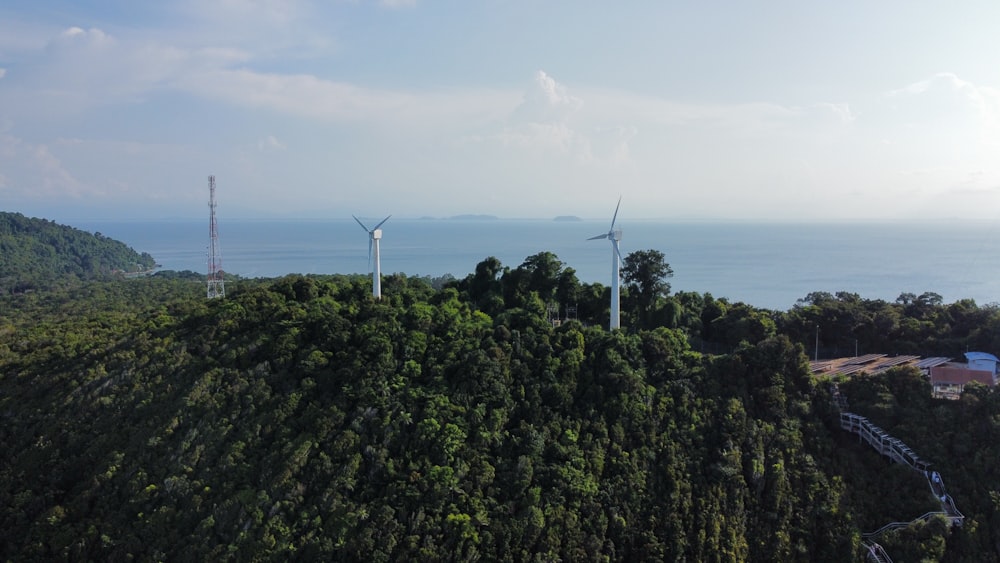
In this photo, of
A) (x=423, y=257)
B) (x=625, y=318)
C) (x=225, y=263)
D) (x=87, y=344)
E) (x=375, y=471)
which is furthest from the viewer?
(x=423, y=257)

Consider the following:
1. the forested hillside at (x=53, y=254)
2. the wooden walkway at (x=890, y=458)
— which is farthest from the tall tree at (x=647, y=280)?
the forested hillside at (x=53, y=254)

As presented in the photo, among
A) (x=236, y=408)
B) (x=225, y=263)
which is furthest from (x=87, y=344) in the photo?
(x=225, y=263)

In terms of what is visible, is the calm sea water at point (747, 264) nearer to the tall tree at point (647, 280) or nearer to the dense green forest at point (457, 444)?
the tall tree at point (647, 280)

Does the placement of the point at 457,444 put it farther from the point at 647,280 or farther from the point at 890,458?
the point at 647,280

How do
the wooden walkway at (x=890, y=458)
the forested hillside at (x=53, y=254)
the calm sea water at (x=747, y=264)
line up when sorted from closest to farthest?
the wooden walkway at (x=890, y=458) < the forested hillside at (x=53, y=254) < the calm sea water at (x=747, y=264)

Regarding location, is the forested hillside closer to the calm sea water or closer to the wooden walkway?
the calm sea water

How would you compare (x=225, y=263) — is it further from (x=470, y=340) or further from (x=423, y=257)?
(x=470, y=340)

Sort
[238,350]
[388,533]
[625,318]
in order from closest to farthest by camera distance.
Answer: [388,533] < [238,350] < [625,318]

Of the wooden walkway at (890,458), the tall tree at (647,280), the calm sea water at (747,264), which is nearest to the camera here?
the wooden walkway at (890,458)
